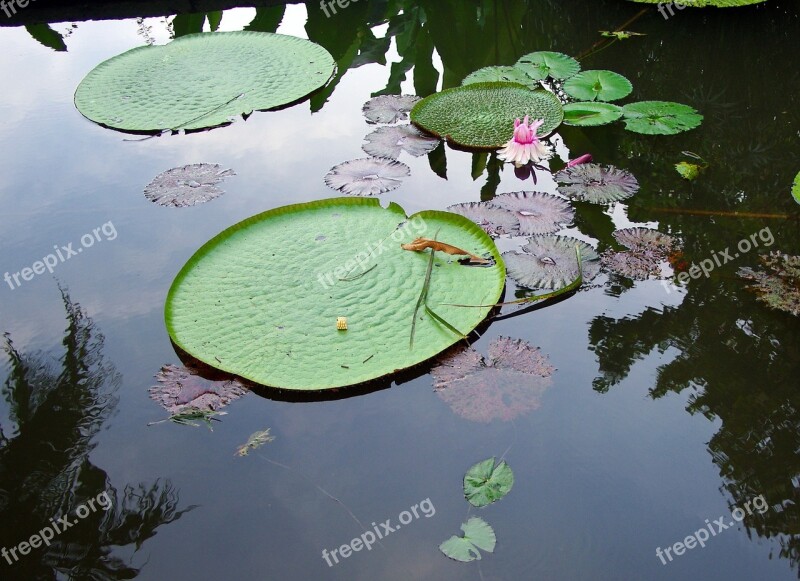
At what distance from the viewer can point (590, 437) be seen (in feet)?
6.47

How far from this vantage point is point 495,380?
2115 mm

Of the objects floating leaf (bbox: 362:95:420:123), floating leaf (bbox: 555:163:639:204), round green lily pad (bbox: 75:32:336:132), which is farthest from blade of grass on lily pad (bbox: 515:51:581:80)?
round green lily pad (bbox: 75:32:336:132)

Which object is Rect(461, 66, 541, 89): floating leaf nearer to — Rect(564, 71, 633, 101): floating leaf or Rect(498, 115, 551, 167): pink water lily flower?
Rect(564, 71, 633, 101): floating leaf

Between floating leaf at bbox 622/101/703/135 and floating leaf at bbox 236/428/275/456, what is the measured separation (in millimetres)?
2257

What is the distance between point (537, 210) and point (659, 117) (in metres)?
0.97

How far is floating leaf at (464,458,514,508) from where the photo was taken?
1817mm

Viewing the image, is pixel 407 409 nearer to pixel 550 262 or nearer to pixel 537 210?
pixel 550 262

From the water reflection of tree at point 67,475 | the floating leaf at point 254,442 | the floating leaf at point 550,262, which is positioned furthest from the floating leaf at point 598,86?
the water reflection of tree at point 67,475

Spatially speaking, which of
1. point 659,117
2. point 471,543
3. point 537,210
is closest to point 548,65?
point 659,117

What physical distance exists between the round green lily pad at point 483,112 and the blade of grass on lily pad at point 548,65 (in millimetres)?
250

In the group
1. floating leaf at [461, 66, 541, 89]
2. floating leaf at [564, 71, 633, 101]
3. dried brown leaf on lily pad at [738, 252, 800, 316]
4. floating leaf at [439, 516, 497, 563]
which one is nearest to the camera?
floating leaf at [439, 516, 497, 563]

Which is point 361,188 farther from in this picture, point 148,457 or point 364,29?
point 364,29

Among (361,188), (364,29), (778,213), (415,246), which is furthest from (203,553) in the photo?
(364,29)

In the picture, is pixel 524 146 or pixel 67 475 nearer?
pixel 67 475
